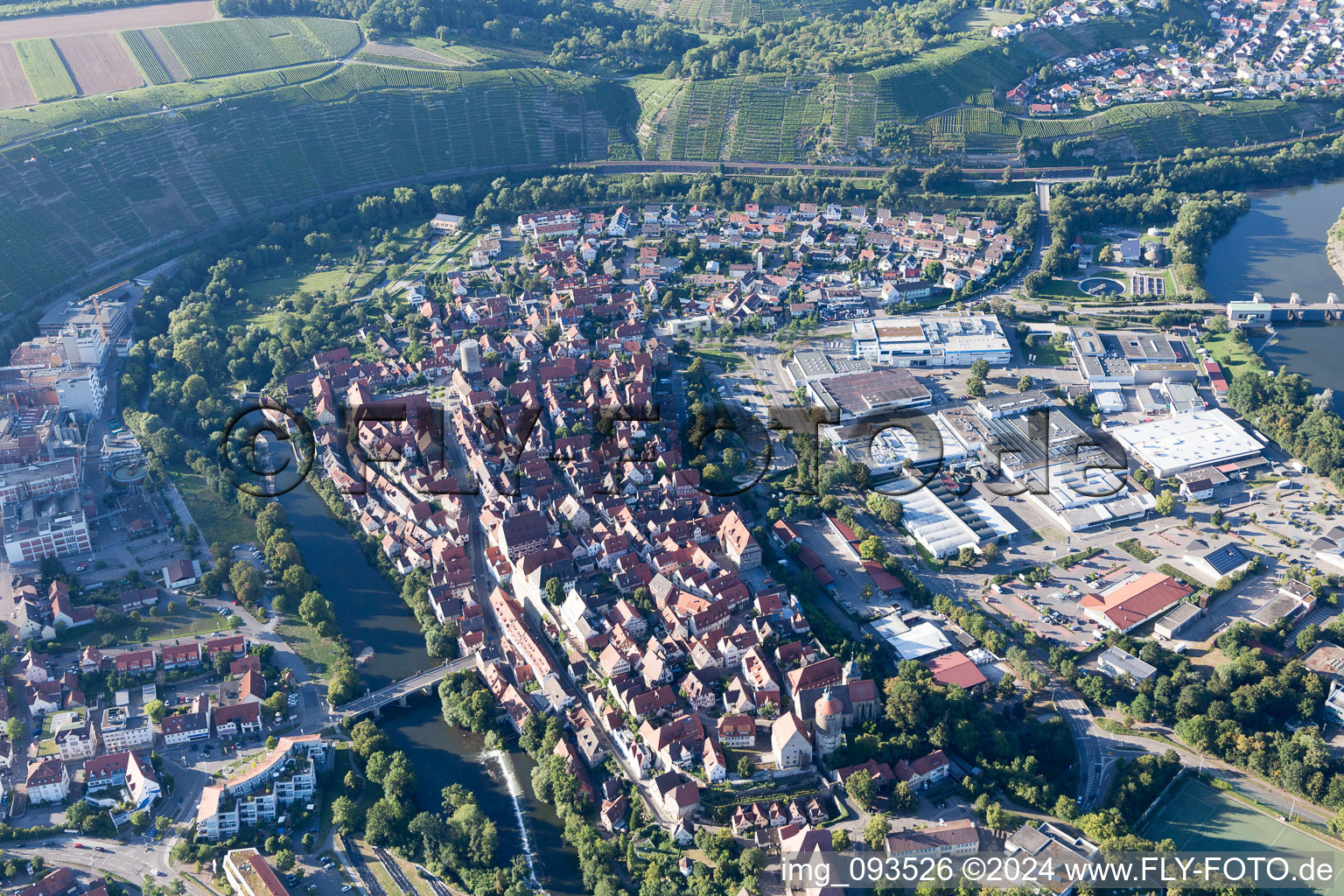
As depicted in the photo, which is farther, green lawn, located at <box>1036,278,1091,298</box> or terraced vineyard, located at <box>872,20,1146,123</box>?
terraced vineyard, located at <box>872,20,1146,123</box>

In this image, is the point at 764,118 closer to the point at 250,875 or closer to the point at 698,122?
the point at 698,122

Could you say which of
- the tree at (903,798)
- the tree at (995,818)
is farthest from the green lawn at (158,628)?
the tree at (995,818)

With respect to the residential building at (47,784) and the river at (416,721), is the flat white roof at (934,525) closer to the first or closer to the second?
the river at (416,721)

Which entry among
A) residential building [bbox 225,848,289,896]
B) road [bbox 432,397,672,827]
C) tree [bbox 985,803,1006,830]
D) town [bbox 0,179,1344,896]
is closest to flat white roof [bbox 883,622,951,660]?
town [bbox 0,179,1344,896]

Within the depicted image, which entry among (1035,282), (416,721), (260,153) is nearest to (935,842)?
(416,721)

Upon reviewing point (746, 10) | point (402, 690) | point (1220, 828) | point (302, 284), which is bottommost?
point (1220, 828)

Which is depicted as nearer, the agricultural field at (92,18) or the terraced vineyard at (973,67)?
the terraced vineyard at (973,67)

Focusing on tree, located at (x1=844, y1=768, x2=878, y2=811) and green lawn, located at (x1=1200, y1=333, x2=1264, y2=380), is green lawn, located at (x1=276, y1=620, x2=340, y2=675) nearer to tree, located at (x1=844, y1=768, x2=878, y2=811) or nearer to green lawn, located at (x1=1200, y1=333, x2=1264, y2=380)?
tree, located at (x1=844, y1=768, x2=878, y2=811)
